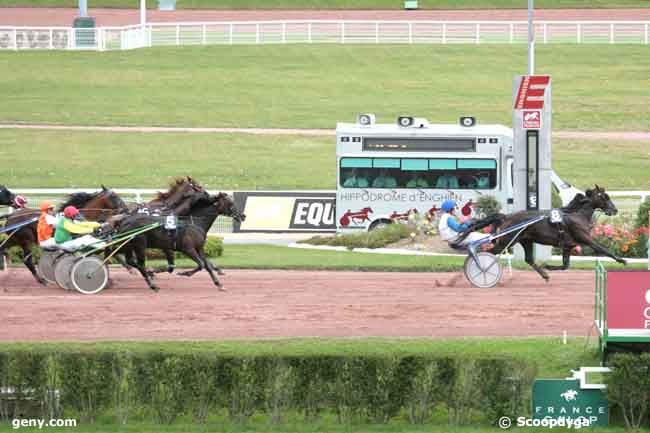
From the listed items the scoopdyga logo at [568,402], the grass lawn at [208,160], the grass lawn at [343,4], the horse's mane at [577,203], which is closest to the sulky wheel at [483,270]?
the horse's mane at [577,203]

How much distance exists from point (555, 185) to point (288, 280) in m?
8.61

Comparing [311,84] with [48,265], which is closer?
[48,265]

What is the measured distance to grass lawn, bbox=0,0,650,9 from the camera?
62500 millimetres

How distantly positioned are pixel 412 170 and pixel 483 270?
813 centimetres

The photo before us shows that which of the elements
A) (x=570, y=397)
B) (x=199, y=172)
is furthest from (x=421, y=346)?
(x=199, y=172)

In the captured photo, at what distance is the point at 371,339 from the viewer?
54.2 feet

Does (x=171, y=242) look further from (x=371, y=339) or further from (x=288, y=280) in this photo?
(x=371, y=339)

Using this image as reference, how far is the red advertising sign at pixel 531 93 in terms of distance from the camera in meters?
23.5

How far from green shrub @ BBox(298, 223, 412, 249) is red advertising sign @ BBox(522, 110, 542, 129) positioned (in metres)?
3.80

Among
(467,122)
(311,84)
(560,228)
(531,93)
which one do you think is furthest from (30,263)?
(311,84)

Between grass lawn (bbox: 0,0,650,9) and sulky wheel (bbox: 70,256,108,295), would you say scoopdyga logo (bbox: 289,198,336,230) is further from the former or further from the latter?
grass lawn (bbox: 0,0,650,9)

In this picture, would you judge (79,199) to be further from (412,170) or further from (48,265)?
(412,170)

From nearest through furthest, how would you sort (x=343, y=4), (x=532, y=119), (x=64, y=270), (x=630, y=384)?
(x=630, y=384), (x=64, y=270), (x=532, y=119), (x=343, y=4)

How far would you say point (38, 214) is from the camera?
21.2 meters
